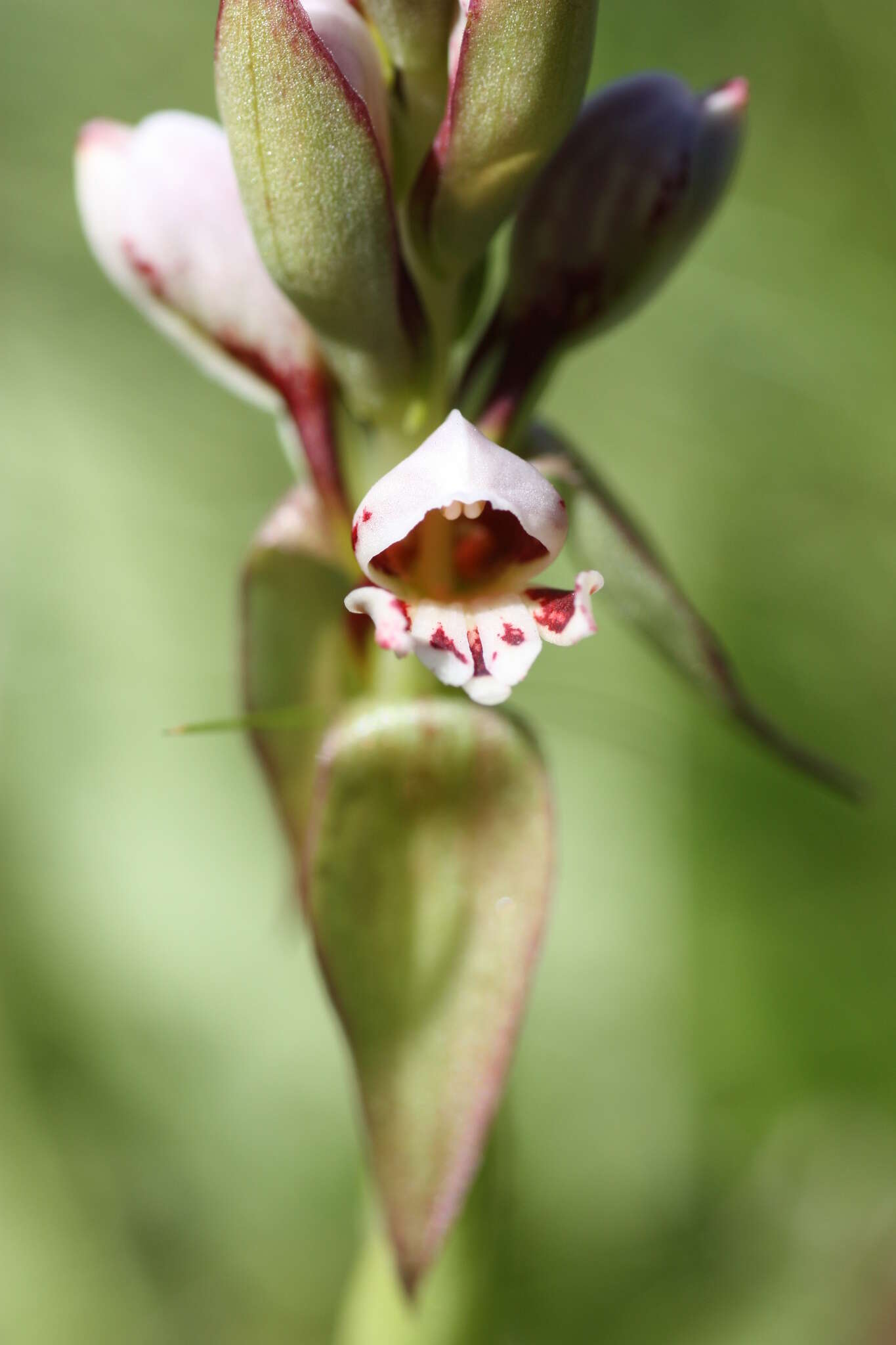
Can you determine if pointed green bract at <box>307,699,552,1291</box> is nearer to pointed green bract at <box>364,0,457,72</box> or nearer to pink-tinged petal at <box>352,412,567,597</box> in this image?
pink-tinged petal at <box>352,412,567,597</box>

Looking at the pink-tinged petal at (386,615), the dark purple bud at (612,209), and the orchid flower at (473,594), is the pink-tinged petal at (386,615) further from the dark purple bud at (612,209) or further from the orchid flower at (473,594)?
the dark purple bud at (612,209)

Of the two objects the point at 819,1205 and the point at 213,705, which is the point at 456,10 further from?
the point at 819,1205

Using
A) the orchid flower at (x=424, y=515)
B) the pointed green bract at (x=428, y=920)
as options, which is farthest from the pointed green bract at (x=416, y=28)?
the pointed green bract at (x=428, y=920)

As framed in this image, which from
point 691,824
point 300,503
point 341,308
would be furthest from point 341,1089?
point 341,308

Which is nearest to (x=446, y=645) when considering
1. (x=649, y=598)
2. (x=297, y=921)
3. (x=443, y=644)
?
(x=443, y=644)

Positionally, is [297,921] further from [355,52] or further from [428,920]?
[355,52]

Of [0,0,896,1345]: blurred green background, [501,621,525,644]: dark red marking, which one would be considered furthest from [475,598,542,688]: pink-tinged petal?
[0,0,896,1345]: blurred green background
